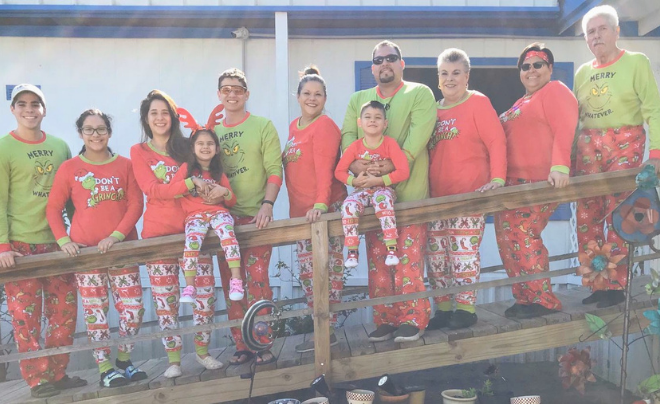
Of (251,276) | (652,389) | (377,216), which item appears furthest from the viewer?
(251,276)

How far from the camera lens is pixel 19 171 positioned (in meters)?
3.58

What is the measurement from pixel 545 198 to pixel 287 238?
5.28 feet

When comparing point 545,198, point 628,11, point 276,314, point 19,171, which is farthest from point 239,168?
point 628,11

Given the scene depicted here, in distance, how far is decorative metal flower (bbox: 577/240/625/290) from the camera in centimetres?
Answer: 343

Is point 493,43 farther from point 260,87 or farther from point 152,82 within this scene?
point 152,82

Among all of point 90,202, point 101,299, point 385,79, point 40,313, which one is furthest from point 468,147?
point 40,313

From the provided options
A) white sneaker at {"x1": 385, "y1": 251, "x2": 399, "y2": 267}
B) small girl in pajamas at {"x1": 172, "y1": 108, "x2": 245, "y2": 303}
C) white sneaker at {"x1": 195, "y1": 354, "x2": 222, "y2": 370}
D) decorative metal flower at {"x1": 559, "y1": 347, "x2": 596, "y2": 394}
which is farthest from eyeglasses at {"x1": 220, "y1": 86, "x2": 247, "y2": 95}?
decorative metal flower at {"x1": 559, "y1": 347, "x2": 596, "y2": 394}

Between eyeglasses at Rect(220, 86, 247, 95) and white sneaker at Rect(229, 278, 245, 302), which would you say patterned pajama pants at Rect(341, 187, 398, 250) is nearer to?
white sneaker at Rect(229, 278, 245, 302)

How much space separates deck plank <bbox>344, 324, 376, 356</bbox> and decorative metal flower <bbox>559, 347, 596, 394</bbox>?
1.62m

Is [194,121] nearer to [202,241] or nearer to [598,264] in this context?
[202,241]

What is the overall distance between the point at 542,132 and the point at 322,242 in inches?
62.2

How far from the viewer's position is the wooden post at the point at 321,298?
3453 mm

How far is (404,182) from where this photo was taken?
12.0 feet

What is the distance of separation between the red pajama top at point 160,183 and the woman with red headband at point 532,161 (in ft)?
6.92
